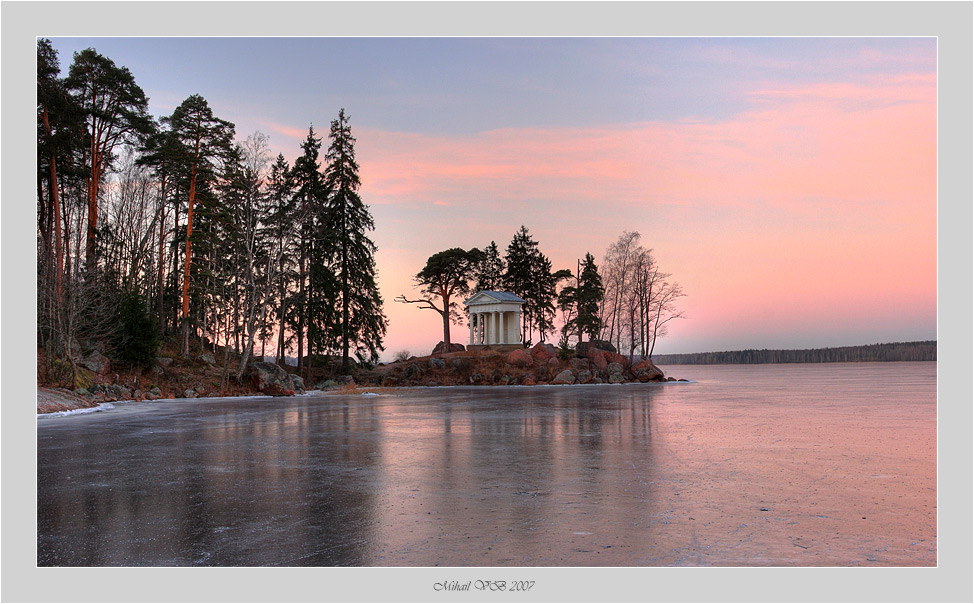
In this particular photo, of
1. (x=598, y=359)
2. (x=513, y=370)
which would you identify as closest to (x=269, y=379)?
(x=513, y=370)

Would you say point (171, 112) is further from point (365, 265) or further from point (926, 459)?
point (926, 459)

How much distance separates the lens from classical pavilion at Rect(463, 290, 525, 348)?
54.8m

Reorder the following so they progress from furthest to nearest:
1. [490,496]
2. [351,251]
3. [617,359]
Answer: [617,359], [351,251], [490,496]

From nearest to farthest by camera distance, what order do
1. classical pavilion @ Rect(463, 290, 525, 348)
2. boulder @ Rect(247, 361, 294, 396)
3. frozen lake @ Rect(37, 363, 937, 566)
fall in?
frozen lake @ Rect(37, 363, 937, 566)
boulder @ Rect(247, 361, 294, 396)
classical pavilion @ Rect(463, 290, 525, 348)

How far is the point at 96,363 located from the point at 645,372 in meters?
36.6

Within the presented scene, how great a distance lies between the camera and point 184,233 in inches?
1437

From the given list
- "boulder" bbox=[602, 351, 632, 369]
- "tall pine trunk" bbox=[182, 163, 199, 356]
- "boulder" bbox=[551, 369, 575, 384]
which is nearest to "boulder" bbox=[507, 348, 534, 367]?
"boulder" bbox=[551, 369, 575, 384]

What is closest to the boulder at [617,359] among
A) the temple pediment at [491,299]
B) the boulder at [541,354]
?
the boulder at [541,354]

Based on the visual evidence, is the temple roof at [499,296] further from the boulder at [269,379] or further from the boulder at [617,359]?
the boulder at [269,379]

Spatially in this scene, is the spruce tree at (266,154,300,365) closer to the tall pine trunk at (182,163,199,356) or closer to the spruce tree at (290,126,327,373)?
the spruce tree at (290,126,327,373)

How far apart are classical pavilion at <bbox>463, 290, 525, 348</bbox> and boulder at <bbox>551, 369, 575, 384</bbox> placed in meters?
11.0

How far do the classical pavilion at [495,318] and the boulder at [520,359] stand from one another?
7.60 metres

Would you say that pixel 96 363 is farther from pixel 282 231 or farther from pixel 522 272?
pixel 522 272

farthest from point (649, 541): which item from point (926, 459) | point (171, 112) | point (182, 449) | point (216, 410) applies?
point (171, 112)
